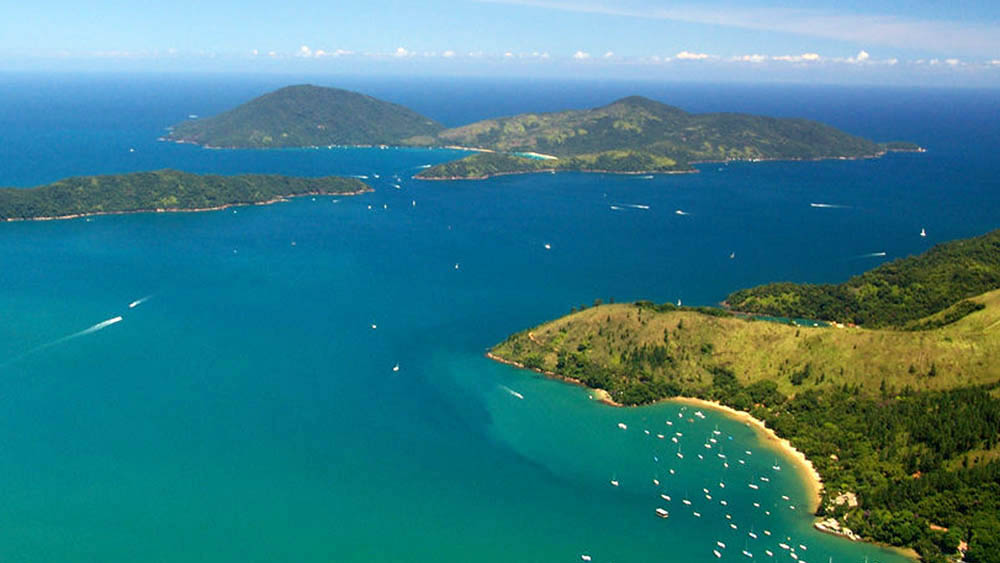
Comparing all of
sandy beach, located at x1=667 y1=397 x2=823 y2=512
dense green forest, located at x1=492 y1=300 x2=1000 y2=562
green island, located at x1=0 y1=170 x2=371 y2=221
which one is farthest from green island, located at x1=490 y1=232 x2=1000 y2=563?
green island, located at x1=0 y1=170 x2=371 y2=221

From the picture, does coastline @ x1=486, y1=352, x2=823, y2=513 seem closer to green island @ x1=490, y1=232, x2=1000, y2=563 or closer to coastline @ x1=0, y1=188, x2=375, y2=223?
green island @ x1=490, y1=232, x2=1000, y2=563

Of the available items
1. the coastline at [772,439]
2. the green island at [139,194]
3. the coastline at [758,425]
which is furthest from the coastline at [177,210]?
the coastline at [758,425]

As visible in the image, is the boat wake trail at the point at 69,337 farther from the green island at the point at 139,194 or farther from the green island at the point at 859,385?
the green island at the point at 139,194

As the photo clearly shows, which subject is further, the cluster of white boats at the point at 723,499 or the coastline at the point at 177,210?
the coastline at the point at 177,210

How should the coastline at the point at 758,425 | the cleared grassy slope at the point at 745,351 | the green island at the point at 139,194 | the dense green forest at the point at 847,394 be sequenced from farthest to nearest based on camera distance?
the green island at the point at 139,194
the cleared grassy slope at the point at 745,351
the coastline at the point at 758,425
the dense green forest at the point at 847,394

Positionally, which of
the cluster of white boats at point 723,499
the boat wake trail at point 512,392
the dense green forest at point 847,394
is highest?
the dense green forest at point 847,394
